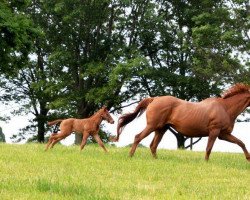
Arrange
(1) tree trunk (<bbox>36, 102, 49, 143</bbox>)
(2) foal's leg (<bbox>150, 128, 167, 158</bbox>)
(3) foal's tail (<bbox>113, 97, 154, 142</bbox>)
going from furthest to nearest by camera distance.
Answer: (1) tree trunk (<bbox>36, 102, 49, 143</bbox>) → (3) foal's tail (<bbox>113, 97, 154, 142</bbox>) → (2) foal's leg (<bbox>150, 128, 167, 158</bbox>)

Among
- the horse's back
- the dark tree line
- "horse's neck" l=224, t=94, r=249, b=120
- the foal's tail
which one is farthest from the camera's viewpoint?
the dark tree line

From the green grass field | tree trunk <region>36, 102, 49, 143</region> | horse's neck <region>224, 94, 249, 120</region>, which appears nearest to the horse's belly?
horse's neck <region>224, 94, 249, 120</region>

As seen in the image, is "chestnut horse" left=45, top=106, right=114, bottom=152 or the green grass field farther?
"chestnut horse" left=45, top=106, right=114, bottom=152

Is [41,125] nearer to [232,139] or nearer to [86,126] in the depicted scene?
[86,126]

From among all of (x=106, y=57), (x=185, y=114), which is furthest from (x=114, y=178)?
(x=106, y=57)

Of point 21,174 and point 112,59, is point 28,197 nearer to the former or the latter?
point 21,174

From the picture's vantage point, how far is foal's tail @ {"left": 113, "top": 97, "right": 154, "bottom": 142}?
56.7 ft

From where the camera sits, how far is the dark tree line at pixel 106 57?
3325cm

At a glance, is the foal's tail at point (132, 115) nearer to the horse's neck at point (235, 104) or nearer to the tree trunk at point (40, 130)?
the horse's neck at point (235, 104)

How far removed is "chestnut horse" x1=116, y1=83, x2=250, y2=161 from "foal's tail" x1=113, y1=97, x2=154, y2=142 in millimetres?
651

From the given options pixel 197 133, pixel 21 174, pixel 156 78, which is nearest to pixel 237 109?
pixel 197 133

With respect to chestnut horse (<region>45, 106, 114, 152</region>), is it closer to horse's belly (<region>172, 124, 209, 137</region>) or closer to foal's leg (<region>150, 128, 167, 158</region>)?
foal's leg (<region>150, 128, 167, 158</region>)

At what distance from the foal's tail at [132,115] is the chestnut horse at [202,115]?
2.14ft

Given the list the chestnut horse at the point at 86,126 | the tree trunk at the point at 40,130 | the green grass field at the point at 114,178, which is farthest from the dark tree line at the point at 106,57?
the green grass field at the point at 114,178
